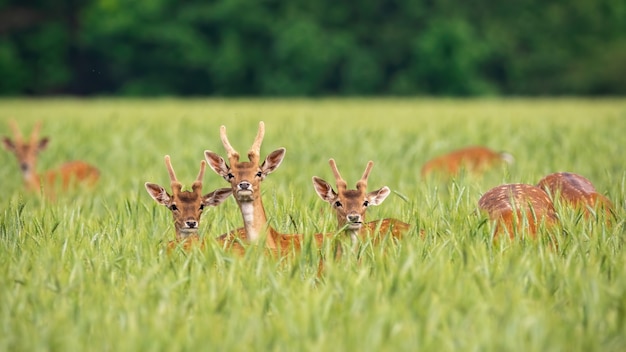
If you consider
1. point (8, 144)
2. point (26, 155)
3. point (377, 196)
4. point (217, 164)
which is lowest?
point (377, 196)

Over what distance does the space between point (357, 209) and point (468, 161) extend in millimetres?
5488

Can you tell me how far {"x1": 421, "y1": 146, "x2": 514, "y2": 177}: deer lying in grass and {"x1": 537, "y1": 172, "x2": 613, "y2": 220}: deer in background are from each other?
11.3 feet

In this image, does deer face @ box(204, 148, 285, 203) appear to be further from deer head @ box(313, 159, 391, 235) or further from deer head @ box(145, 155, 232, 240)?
deer head @ box(313, 159, 391, 235)

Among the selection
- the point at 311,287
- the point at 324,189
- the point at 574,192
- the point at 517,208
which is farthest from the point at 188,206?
the point at 574,192

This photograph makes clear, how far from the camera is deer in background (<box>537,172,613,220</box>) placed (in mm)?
6574

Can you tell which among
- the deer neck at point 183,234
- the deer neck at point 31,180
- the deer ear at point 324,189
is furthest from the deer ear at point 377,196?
the deer neck at point 31,180

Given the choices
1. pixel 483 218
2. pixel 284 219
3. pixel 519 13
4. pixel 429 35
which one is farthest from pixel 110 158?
pixel 519 13

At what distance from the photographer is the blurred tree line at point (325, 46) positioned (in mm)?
42625

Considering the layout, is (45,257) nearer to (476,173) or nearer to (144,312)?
(144,312)

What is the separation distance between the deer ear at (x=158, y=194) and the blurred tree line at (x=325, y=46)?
35.6 m

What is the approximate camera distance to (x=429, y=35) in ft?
139

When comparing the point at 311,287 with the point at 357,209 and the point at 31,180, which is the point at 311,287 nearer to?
the point at 357,209

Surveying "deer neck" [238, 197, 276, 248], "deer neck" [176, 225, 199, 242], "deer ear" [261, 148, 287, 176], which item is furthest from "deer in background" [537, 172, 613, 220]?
"deer neck" [176, 225, 199, 242]

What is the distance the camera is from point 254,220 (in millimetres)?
5703
